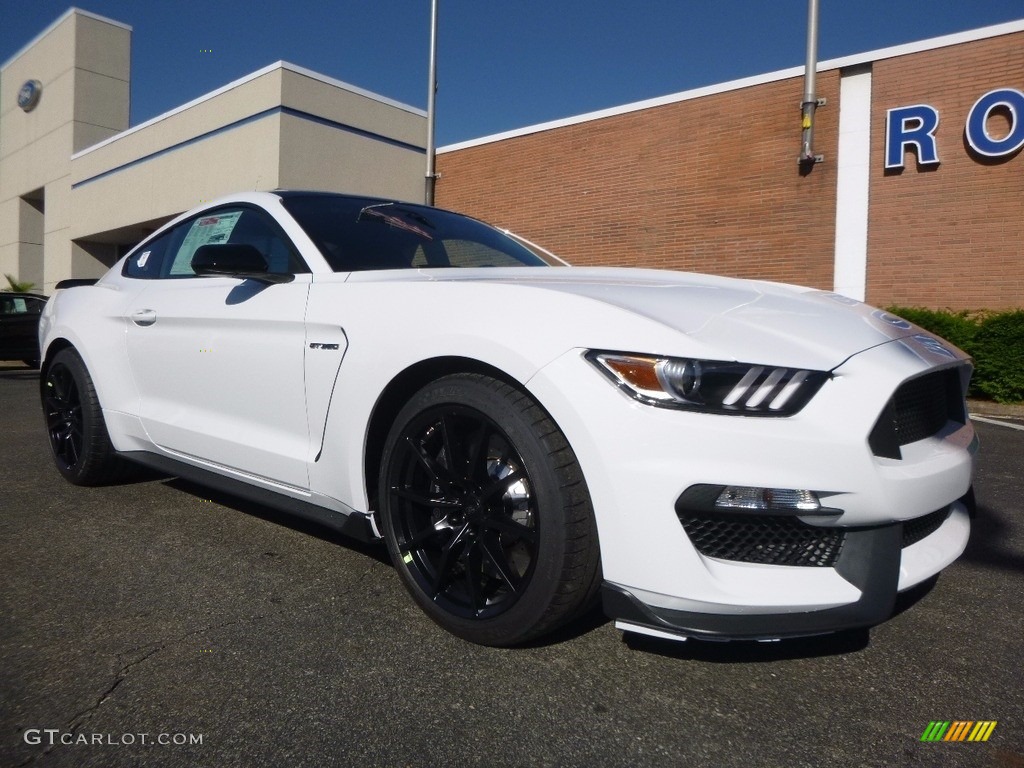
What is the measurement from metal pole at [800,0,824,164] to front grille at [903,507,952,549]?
1103cm

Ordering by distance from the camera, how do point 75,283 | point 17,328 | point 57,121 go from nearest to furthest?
point 75,283
point 17,328
point 57,121

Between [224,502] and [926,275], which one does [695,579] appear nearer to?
[224,502]

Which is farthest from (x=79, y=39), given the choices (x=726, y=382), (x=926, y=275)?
(x=726, y=382)

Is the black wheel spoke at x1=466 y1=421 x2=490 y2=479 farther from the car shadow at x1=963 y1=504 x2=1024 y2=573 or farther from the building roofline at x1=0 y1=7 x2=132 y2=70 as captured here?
A: the building roofline at x1=0 y1=7 x2=132 y2=70

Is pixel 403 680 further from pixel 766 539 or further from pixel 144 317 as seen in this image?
pixel 144 317

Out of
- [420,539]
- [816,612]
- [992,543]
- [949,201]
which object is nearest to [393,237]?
[420,539]

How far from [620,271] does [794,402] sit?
1.10m

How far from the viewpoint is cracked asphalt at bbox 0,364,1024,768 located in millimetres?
1780

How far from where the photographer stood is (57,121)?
25.6 meters

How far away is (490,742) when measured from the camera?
180 cm

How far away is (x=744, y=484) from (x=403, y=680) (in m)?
1.00

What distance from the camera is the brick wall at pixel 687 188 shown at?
12.5 meters

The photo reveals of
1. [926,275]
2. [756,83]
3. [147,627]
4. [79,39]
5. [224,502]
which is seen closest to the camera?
[147,627]

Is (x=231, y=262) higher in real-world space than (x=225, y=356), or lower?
higher
